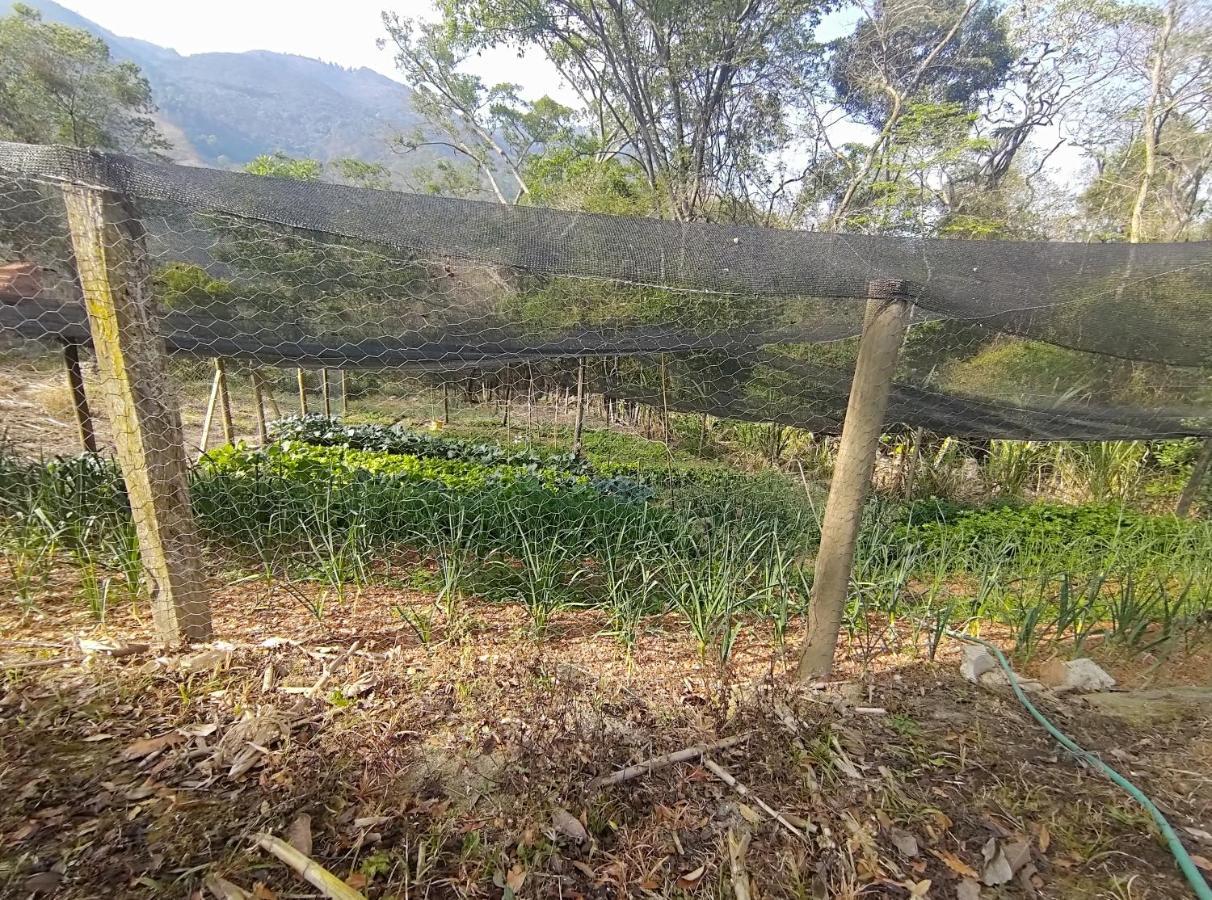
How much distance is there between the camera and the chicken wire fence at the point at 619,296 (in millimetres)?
1684

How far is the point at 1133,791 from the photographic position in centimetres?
137

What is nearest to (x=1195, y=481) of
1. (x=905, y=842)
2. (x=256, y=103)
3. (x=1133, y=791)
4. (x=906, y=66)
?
(x=1133, y=791)

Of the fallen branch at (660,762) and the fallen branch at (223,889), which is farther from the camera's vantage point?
the fallen branch at (660,762)

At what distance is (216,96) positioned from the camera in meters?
76.4

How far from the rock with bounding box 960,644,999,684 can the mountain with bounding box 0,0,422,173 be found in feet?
183

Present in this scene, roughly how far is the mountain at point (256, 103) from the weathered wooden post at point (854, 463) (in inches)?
2170

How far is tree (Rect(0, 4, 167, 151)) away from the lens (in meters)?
12.8

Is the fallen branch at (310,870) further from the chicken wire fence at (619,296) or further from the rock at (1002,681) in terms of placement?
the rock at (1002,681)

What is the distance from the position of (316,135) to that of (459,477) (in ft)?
293

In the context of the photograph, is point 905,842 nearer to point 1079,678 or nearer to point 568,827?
point 568,827

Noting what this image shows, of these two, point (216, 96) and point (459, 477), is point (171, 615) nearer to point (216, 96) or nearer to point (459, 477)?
point (459, 477)

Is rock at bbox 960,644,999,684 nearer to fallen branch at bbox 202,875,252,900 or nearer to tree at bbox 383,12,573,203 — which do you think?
Result: fallen branch at bbox 202,875,252,900

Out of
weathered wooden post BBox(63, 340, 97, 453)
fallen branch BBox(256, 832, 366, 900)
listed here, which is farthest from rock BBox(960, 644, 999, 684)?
weathered wooden post BBox(63, 340, 97, 453)

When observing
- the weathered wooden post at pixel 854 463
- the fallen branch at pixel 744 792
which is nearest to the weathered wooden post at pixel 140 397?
the fallen branch at pixel 744 792
